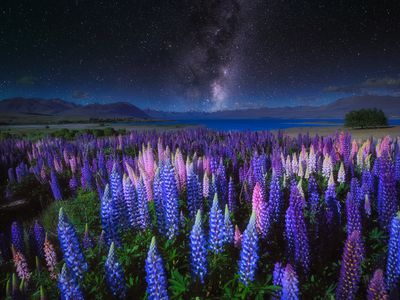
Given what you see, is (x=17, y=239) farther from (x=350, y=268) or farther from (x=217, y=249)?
(x=350, y=268)

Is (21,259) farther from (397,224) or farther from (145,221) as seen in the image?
(397,224)

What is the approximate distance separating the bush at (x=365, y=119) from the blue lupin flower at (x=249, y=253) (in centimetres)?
2601

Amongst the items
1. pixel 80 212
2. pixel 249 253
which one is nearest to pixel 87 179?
pixel 80 212

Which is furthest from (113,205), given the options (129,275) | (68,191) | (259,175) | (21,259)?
(68,191)

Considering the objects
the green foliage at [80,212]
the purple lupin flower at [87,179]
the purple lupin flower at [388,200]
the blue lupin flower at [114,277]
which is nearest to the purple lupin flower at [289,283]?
the blue lupin flower at [114,277]

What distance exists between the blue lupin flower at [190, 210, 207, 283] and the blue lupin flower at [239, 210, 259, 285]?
1.08ft

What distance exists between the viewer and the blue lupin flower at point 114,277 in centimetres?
225

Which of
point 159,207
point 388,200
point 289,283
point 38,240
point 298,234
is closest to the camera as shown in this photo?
point 289,283

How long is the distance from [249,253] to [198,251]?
0.43 m

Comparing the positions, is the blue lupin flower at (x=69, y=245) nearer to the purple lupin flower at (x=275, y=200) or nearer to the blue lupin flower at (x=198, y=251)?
the blue lupin flower at (x=198, y=251)

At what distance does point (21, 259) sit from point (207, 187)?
2.55 metres

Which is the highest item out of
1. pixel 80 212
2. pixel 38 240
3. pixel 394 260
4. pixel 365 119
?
pixel 365 119

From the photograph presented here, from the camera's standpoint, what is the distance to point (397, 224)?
2395 millimetres

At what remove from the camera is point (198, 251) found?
2.37 meters
